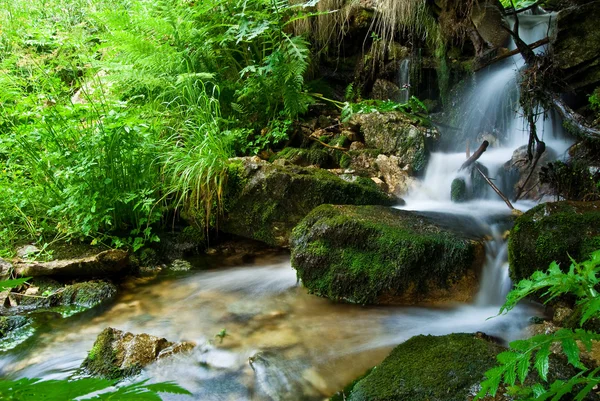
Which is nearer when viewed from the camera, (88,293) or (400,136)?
(88,293)

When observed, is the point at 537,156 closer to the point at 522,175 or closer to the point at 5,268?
the point at 522,175

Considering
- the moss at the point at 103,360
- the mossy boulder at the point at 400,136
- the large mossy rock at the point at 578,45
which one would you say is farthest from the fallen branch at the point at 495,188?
the moss at the point at 103,360

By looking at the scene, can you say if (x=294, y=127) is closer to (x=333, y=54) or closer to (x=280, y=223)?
(x=280, y=223)

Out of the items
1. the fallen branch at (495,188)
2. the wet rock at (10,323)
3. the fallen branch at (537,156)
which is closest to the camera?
the wet rock at (10,323)

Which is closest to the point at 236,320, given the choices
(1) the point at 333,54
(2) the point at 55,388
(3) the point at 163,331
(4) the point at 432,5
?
(3) the point at 163,331

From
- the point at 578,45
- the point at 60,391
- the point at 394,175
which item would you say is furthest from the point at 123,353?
the point at 578,45

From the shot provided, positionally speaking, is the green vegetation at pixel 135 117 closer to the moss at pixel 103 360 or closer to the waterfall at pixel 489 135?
the moss at pixel 103 360

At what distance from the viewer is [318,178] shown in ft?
14.8

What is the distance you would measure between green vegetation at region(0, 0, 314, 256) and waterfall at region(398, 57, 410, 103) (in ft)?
5.69

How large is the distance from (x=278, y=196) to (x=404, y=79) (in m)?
3.70

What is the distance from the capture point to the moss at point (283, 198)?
14.7ft

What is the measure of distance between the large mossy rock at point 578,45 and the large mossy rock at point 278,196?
2.57 meters

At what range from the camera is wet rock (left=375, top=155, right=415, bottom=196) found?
205 inches

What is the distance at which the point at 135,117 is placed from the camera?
4.19 m
